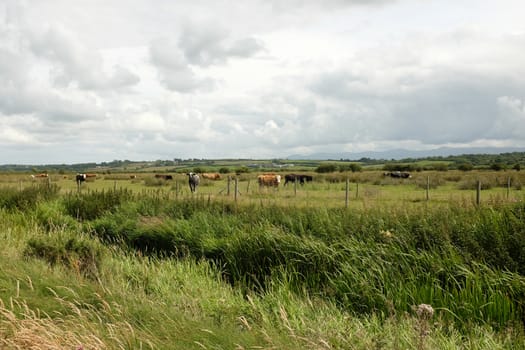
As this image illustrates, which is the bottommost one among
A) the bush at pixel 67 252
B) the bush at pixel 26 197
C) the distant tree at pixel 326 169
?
the distant tree at pixel 326 169

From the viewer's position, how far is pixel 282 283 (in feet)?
28.9

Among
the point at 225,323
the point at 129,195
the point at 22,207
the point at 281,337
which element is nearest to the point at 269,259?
the point at 225,323

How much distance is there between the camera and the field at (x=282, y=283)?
16.5 ft

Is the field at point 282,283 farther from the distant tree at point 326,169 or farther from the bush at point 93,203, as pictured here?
the distant tree at point 326,169

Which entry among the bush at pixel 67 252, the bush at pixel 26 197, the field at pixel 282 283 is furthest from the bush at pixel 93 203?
the bush at pixel 67 252

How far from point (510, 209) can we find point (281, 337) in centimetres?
657

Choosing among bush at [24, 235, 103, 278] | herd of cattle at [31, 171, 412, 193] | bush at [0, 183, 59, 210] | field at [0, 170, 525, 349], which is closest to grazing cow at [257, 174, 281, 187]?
herd of cattle at [31, 171, 412, 193]

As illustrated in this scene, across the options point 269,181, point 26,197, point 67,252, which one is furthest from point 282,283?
point 269,181

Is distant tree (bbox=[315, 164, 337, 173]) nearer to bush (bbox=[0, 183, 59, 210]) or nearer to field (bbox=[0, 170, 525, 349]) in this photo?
bush (bbox=[0, 183, 59, 210])

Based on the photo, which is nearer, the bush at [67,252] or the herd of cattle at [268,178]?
the bush at [67,252]

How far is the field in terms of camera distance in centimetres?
502

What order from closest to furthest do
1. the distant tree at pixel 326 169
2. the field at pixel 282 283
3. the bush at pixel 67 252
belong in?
the field at pixel 282 283 < the bush at pixel 67 252 < the distant tree at pixel 326 169

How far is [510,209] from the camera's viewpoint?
955cm

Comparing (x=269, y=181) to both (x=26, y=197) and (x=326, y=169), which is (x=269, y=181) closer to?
(x=26, y=197)
